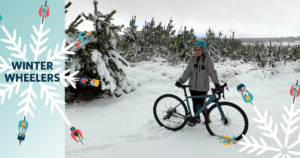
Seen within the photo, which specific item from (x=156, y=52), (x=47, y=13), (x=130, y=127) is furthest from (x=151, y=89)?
(x=156, y=52)

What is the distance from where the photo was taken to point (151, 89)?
6.11 meters

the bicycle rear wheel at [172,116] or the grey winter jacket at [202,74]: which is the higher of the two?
the grey winter jacket at [202,74]

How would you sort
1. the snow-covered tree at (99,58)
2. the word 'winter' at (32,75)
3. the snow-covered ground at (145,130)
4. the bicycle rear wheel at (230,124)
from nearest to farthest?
the word 'winter' at (32,75) → the snow-covered ground at (145,130) → the bicycle rear wheel at (230,124) → the snow-covered tree at (99,58)

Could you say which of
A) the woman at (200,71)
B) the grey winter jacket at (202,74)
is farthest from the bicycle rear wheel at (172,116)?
the grey winter jacket at (202,74)

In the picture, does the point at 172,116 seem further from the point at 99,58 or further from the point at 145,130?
the point at 99,58

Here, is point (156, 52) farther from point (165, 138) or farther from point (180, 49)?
point (165, 138)

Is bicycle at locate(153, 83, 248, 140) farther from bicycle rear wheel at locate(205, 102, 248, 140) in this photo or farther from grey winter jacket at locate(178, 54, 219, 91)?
grey winter jacket at locate(178, 54, 219, 91)

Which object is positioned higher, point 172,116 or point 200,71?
point 200,71

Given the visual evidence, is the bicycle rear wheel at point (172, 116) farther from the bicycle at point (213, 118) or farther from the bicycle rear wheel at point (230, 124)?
the bicycle rear wheel at point (230, 124)

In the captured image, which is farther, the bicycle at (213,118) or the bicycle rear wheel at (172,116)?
the bicycle rear wheel at (172,116)

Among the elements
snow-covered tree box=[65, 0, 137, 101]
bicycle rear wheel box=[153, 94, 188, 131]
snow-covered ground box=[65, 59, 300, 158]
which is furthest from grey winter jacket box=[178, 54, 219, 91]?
snow-covered tree box=[65, 0, 137, 101]

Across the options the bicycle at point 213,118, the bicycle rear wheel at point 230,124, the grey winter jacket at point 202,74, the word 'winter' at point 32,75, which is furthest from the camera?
the grey winter jacket at point 202,74

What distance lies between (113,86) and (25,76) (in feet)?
10.1

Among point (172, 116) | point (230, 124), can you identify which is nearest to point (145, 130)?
point (172, 116)
